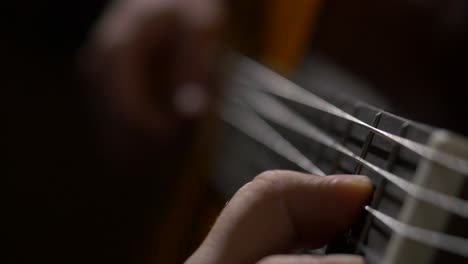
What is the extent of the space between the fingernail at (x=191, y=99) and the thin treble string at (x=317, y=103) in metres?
0.07

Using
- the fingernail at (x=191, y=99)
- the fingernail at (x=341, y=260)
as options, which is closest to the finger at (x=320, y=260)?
the fingernail at (x=341, y=260)

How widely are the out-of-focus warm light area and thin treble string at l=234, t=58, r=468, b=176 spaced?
0.05 feet

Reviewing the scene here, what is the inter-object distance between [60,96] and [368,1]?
715 millimetres

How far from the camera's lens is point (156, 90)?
99 cm

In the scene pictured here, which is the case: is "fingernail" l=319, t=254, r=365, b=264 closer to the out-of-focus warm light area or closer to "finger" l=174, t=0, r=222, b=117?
the out-of-focus warm light area

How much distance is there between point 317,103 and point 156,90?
418 millimetres

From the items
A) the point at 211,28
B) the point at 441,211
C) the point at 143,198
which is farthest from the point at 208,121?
the point at 441,211

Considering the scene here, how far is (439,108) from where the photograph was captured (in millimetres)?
595

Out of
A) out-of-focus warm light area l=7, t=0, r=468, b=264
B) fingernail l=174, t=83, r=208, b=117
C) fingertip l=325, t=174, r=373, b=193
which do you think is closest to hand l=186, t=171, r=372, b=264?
fingertip l=325, t=174, r=373, b=193

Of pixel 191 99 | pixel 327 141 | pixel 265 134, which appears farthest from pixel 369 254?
pixel 191 99

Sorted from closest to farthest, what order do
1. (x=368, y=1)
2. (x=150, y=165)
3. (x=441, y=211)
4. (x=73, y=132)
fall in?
(x=441, y=211), (x=368, y=1), (x=150, y=165), (x=73, y=132)

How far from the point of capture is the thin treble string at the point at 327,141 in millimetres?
324

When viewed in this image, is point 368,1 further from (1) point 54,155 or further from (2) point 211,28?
(1) point 54,155

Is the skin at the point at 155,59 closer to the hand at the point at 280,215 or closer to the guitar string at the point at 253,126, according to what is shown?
the guitar string at the point at 253,126
